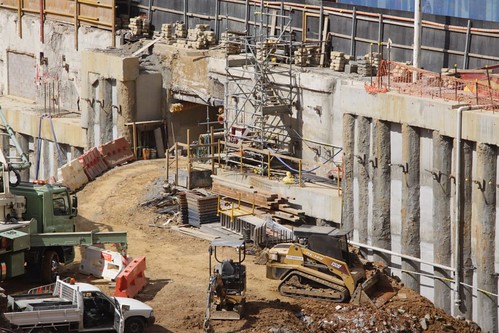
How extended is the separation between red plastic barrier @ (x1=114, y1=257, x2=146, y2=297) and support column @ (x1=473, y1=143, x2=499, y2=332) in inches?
350

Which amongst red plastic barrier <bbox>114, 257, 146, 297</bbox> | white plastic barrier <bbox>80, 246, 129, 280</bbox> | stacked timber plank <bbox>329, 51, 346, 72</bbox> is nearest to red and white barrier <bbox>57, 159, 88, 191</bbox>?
stacked timber plank <bbox>329, 51, 346, 72</bbox>

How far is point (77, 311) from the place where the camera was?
102 ft

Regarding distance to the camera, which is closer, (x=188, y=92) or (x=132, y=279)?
(x=132, y=279)

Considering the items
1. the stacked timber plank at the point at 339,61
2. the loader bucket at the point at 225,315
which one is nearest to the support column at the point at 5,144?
the stacked timber plank at the point at 339,61

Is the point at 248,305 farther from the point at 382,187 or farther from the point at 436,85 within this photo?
the point at 436,85

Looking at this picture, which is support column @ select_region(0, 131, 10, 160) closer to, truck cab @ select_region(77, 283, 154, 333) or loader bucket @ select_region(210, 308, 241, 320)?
truck cab @ select_region(77, 283, 154, 333)

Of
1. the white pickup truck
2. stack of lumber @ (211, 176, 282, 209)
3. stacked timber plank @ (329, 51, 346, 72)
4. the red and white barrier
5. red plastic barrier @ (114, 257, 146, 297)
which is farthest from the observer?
the red and white barrier

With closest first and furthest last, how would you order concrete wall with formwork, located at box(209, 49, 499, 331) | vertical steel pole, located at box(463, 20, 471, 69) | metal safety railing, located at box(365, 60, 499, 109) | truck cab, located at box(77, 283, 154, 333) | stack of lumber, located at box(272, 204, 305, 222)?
truck cab, located at box(77, 283, 154, 333) < concrete wall with formwork, located at box(209, 49, 499, 331) < metal safety railing, located at box(365, 60, 499, 109) < stack of lumber, located at box(272, 204, 305, 222) < vertical steel pole, located at box(463, 20, 471, 69)

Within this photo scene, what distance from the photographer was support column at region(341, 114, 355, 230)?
38125mm

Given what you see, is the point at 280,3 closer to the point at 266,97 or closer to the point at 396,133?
the point at 266,97

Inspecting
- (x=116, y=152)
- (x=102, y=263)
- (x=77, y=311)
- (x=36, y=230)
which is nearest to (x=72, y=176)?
(x=116, y=152)

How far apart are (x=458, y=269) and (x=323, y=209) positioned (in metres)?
6.11

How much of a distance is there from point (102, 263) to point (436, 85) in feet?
34.5

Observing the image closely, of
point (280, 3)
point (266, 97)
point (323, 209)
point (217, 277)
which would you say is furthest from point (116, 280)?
point (280, 3)
